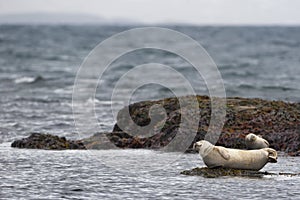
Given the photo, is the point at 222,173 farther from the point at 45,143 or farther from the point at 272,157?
the point at 45,143

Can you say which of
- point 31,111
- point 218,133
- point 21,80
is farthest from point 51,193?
point 21,80

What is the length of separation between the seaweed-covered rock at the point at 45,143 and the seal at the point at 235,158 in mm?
3605

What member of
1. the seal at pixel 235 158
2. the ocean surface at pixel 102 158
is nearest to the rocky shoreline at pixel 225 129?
the ocean surface at pixel 102 158

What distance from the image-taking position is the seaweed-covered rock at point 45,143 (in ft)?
41.7

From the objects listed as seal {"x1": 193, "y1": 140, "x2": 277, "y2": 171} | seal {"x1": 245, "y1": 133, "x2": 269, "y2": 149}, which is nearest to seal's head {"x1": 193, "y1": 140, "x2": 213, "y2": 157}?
seal {"x1": 193, "y1": 140, "x2": 277, "y2": 171}

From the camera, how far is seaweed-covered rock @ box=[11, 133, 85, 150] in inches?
501

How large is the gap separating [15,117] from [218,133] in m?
6.96

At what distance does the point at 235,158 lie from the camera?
9.91 metres

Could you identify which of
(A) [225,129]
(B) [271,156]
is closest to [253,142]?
(B) [271,156]

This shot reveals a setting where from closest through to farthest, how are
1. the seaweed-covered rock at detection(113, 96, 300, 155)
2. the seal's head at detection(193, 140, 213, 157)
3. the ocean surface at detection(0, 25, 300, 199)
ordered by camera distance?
1. the ocean surface at detection(0, 25, 300, 199)
2. the seal's head at detection(193, 140, 213, 157)
3. the seaweed-covered rock at detection(113, 96, 300, 155)

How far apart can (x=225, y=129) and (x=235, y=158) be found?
340cm

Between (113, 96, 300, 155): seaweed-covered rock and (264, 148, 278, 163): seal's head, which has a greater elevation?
(113, 96, 300, 155): seaweed-covered rock

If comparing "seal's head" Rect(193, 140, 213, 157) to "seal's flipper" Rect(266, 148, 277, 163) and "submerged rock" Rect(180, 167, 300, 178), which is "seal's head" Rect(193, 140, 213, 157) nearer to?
"submerged rock" Rect(180, 167, 300, 178)

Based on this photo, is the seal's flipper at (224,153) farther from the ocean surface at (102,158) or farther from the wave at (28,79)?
the wave at (28,79)
